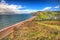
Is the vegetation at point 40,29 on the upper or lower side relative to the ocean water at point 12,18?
lower

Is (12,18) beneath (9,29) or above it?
above

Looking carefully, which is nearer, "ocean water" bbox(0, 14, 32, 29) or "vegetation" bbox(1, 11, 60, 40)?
"vegetation" bbox(1, 11, 60, 40)

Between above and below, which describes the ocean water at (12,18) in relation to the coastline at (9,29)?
above

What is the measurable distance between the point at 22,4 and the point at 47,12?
52cm

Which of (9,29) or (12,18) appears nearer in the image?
(9,29)

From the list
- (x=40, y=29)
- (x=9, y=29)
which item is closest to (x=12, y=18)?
(x=9, y=29)

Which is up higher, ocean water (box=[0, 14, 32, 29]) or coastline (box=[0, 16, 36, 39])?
ocean water (box=[0, 14, 32, 29])

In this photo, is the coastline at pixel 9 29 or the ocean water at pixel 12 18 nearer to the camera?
the coastline at pixel 9 29

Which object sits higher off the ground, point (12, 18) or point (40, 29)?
point (12, 18)

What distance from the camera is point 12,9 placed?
3.20 meters

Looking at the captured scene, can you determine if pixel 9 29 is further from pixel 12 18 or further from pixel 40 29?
pixel 40 29

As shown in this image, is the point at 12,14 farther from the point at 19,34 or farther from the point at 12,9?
the point at 19,34

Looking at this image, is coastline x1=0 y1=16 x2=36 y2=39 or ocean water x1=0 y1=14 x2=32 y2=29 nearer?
coastline x1=0 y1=16 x2=36 y2=39

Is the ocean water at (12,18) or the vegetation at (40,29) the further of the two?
the ocean water at (12,18)
